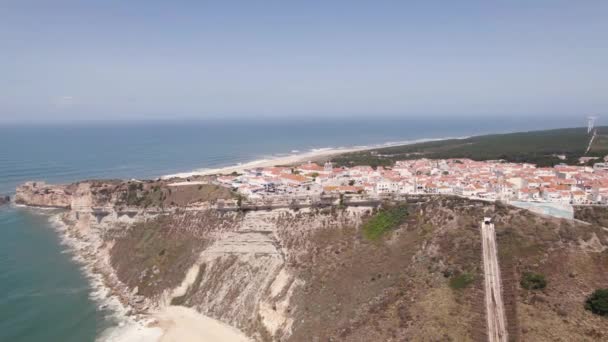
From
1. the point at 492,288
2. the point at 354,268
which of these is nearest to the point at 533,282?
the point at 492,288

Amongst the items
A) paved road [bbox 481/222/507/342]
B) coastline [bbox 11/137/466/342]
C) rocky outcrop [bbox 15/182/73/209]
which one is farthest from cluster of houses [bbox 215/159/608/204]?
rocky outcrop [bbox 15/182/73/209]

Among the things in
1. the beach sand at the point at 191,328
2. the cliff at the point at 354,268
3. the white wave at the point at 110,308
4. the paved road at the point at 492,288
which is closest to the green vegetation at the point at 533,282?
the cliff at the point at 354,268

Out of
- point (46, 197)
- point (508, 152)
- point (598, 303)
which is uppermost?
point (508, 152)

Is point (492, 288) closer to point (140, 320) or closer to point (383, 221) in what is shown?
point (383, 221)

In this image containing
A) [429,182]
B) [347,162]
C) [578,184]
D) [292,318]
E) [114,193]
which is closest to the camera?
[292,318]

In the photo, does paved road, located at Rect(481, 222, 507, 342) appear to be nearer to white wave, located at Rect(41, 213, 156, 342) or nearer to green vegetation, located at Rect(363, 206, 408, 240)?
green vegetation, located at Rect(363, 206, 408, 240)

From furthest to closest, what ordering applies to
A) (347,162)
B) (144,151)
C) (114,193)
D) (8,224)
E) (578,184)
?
1. (144,151)
2. (347,162)
3. (8,224)
4. (114,193)
5. (578,184)

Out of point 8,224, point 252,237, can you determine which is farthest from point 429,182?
point 8,224

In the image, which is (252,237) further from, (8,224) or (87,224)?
(8,224)
